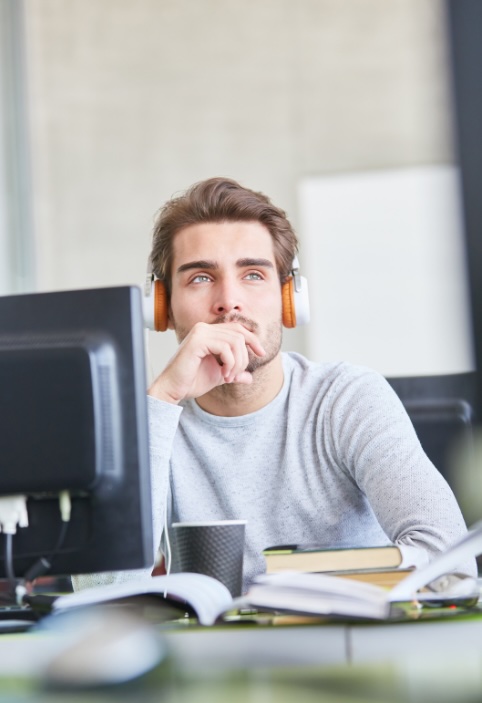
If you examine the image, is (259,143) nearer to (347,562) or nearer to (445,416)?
(445,416)

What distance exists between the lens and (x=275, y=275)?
77.5 inches

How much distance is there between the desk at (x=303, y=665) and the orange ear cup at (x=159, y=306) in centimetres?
113

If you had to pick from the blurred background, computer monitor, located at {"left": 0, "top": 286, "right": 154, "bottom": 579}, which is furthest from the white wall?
computer monitor, located at {"left": 0, "top": 286, "right": 154, "bottom": 579}

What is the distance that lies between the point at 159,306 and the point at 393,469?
2.22ft

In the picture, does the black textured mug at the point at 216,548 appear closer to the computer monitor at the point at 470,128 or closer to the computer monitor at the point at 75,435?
the computer monitor at the point at 75,435

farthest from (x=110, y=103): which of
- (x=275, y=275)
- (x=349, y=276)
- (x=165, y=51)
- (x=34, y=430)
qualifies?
(x=34, y=430)

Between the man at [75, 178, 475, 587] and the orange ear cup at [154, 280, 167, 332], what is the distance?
24 millimetres

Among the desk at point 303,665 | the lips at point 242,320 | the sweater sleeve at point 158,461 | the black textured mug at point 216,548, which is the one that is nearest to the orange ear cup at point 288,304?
the lips at point 242,320

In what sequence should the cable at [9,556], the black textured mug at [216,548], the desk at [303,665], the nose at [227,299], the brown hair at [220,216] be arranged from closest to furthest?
1. the desk at [303,665]
2. the cable at [9,556]
3. the black textured mug at [216,548]
4. the nose at [227,299]
5. the brown hair at [220,216]

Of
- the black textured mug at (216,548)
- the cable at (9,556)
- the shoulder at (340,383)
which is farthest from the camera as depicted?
the shoulder at (340,383)

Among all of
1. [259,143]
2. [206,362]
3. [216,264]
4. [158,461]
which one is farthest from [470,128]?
[259,143]

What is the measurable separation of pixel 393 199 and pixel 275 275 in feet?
6.12

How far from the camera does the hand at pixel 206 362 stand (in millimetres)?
1665

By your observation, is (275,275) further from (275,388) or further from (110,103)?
(110,103)
